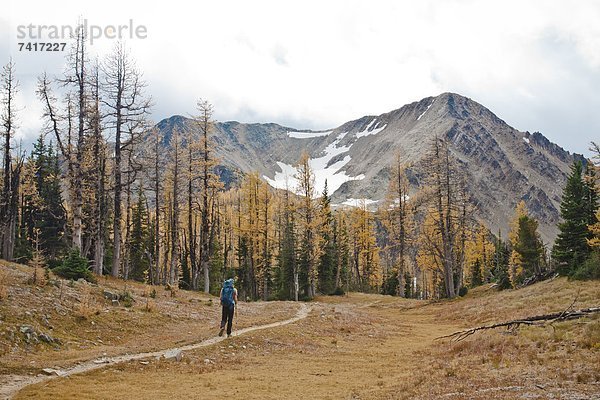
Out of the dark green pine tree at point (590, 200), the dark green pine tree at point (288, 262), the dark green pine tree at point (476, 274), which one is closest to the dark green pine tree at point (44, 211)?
the dark green pine tree at point (288, 262)

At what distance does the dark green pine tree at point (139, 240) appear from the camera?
5292 cm

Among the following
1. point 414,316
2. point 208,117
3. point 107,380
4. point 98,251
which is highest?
point 208,117

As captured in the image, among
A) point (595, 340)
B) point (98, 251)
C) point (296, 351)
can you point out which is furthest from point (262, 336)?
point (98, 251)

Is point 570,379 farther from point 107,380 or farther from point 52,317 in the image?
point 52,317

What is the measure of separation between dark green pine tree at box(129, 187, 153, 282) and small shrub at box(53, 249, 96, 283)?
2919 centimetres

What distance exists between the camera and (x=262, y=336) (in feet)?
59.7

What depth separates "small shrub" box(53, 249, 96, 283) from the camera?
22.4m

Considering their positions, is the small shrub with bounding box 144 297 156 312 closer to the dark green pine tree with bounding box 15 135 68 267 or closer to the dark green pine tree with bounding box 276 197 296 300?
the dark green pine tree with bounding box 276 197 296 300

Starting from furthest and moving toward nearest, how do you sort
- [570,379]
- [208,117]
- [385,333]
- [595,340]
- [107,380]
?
[208,117], [385,333], [595,340], [107,380], [570,379]

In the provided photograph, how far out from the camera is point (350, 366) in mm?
14844

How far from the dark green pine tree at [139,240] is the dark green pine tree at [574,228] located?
4324cm

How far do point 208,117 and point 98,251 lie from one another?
14.8 m

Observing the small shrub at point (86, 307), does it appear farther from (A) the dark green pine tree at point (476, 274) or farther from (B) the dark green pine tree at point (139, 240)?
(A) the dark green pine tree at point (476, 274)

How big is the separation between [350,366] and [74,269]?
50.9ft
